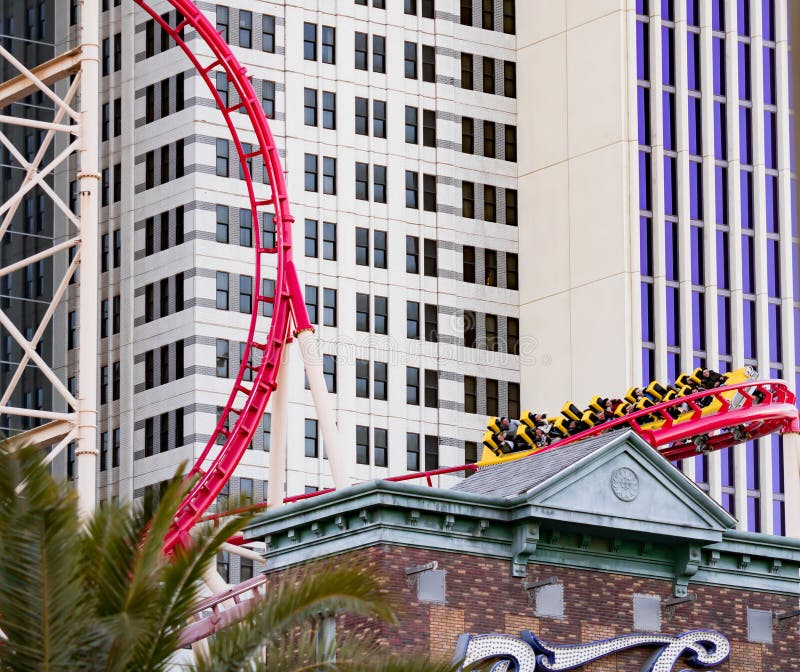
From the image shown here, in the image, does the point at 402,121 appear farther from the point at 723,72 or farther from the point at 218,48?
the point at 218,48

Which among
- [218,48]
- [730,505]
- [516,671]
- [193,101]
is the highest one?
[193,101]

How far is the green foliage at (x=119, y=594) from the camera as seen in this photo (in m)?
26.0

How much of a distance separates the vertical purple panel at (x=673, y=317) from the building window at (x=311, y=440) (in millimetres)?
15297

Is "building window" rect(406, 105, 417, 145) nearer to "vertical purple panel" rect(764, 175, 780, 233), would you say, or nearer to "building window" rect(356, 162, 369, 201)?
"building window" rect(356, 162, 369, 201)

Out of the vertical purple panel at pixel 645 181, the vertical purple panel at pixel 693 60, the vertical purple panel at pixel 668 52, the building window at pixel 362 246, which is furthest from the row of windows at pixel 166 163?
the vertical purple panel at pixel 693 60

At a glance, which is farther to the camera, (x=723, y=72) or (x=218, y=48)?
(x=723, y=72)

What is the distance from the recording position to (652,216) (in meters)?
99.3

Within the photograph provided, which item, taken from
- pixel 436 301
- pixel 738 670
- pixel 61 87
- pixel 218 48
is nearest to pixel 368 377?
pixel 436 301

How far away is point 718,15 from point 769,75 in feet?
11.3

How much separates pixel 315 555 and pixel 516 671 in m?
3.99

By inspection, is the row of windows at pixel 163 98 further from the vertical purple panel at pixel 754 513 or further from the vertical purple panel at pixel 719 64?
the vertical purple panel at pixel 754 513

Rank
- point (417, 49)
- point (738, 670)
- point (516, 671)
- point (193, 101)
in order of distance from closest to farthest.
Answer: point (516, 671)
point (738, 670)
point (193, 101)
point (417, 49)

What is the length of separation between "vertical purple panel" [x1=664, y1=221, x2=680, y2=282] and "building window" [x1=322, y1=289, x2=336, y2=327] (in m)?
13.9

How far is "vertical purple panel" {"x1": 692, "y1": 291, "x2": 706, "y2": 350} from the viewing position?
99312 mm
